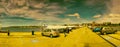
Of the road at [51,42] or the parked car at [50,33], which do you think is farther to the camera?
the parked car at [50,33]

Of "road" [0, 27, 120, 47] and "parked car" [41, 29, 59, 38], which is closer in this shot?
"road" [0, 27, 120, 47]

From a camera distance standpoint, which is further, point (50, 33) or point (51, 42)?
point (50, 33)

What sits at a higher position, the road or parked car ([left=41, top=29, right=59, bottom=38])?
parked car ([left=41, top=29, right=59, bottom=38])

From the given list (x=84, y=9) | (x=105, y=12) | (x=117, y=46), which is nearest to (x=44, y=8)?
(x=84, y=9)

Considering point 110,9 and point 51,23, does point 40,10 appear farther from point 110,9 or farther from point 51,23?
point 110,9

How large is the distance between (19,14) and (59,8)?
2776 mm

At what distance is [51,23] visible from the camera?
1867 centimetres

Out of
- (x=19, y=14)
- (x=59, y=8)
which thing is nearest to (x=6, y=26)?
(x=19, y=14)

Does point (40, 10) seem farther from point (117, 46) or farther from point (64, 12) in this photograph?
point (117, 46)

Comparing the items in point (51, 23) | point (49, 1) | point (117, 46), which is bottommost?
point (117, 46)

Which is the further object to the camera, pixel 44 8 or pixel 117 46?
pixel 44 8

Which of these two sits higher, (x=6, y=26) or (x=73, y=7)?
(x=73, y=7)

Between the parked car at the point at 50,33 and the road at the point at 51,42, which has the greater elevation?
the parked car at the point at 50,33

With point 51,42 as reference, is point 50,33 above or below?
above
